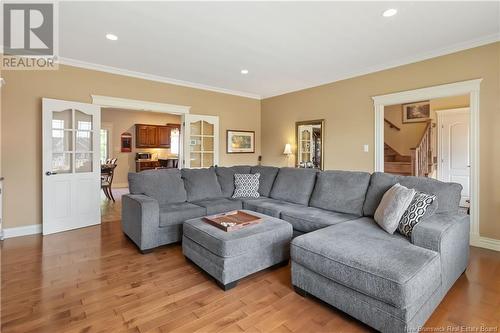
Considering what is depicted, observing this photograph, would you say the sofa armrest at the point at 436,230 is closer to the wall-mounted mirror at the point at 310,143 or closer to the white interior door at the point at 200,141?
the wall-mounted mirror at the point at 310,143

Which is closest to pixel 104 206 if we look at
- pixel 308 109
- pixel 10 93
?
pixel 10 93

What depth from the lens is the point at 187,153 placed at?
5375mm

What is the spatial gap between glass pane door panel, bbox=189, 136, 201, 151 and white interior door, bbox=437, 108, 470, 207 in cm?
553

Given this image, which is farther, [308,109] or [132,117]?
[132,117]

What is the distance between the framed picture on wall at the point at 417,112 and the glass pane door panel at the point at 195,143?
5.28 meters

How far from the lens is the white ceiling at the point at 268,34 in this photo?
8.35ft

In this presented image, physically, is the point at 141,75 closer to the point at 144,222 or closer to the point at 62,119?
the point at 62,119

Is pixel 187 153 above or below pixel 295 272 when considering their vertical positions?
Result: above

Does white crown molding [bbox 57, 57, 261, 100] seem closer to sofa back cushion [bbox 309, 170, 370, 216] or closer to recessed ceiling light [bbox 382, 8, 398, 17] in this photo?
sofa back cushion [bbox 309, 170, 370, 216]

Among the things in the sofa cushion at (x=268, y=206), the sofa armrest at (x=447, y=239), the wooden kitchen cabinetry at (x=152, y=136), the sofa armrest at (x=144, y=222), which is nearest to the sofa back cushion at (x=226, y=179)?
the sofa cushion at (x=268, y=206)

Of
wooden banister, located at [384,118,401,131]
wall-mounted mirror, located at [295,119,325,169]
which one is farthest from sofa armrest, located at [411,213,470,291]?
wooden banister, located at [384,118,401,131]

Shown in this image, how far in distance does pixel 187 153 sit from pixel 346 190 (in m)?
3.36

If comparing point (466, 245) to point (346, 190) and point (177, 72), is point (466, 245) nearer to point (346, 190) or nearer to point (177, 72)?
point (346, 190)

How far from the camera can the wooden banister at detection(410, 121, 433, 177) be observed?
19.0 ft
